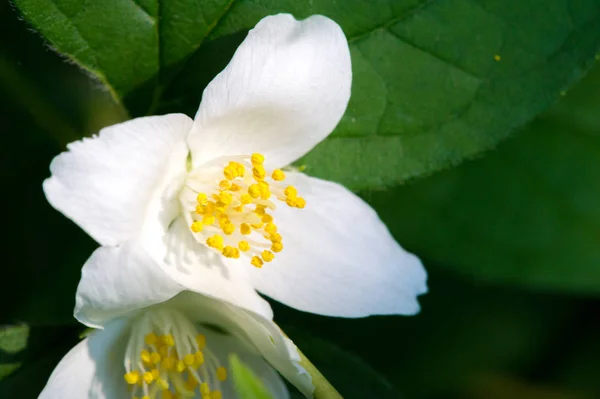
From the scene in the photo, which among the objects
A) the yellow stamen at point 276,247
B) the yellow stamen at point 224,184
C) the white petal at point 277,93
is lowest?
the yellow stamen at point 276,247

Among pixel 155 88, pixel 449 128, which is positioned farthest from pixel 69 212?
pixel 449 128

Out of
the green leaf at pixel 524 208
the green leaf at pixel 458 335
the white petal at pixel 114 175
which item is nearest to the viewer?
the white petal at pixel 114 175

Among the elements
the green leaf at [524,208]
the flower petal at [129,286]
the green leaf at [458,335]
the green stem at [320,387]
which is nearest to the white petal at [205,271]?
the flower petal at [129,286]

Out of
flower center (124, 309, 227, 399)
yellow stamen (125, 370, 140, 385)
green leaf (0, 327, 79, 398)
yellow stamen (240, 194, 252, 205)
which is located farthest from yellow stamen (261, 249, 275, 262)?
green leaf (0, 327, 79, 398)

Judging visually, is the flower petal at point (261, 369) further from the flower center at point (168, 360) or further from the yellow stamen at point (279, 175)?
the yellow stamen at point (279, 175)

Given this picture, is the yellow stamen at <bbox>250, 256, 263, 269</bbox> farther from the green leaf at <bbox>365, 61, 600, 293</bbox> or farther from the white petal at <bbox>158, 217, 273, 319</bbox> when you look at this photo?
the green leaf at <bbox>365, 61, 600, 293</bbox>

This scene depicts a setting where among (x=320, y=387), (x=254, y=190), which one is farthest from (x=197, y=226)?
(x=320, y=387)

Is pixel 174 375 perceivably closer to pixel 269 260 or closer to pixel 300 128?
pixel 269 260
